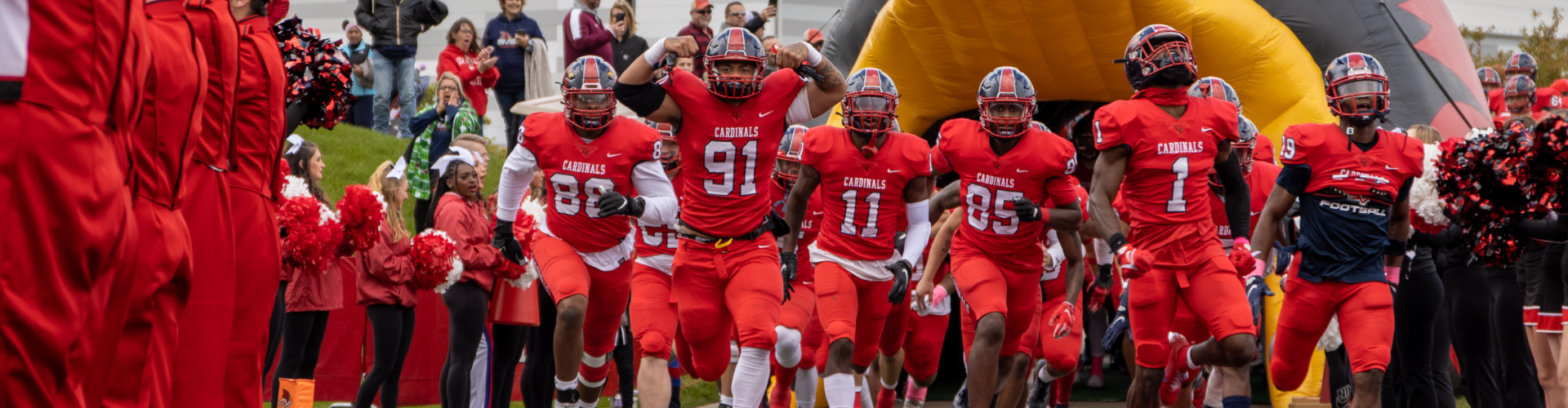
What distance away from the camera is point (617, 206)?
6.54m

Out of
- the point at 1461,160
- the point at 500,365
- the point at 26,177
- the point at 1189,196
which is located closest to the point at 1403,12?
the point at 1461,160

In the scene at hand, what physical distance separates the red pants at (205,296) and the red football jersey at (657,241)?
339 cm

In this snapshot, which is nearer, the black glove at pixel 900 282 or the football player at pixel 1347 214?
the football player at pixel 1347 214

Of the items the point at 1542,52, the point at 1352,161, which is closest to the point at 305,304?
the point at 1352,161

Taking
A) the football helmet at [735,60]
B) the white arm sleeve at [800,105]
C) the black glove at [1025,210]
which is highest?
the football helmet at [735,60]

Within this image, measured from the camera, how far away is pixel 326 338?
10.5 m

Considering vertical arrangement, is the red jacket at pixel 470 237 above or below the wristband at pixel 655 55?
below

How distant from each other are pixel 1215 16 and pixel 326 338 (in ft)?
24.5

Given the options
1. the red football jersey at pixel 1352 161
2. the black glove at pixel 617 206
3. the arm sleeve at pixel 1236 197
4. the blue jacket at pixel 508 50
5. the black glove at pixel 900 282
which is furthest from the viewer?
the blue jacket at pixel 508 50

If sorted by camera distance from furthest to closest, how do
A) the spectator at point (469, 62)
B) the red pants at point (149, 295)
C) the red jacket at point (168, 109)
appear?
the spectator at point (469, 62), the red jacket at point (168, 109), the red pants at point (149, 295)

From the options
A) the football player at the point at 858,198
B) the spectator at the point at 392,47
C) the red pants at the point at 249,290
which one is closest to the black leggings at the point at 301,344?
the football player at the point at 858,198

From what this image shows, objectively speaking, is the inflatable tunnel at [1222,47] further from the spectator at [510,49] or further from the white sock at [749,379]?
the white sock at [749,379]

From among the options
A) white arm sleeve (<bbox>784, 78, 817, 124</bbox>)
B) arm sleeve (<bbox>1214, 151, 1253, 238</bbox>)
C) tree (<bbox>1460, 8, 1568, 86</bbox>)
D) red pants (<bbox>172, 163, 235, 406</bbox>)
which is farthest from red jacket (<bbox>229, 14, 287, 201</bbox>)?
tree (<bbox>1460, 8, 1568, 86</bbox>)

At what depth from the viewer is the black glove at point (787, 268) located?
698 centimetres
